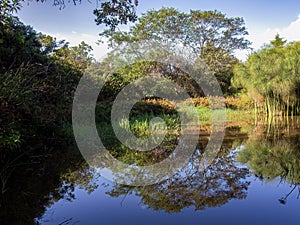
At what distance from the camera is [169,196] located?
262 centimetres

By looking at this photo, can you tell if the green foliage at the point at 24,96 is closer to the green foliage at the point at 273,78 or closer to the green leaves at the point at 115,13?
the green leaves at the point at 115,13

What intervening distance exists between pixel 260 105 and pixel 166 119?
6.17 metres

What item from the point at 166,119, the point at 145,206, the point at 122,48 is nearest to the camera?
the point at 145,206

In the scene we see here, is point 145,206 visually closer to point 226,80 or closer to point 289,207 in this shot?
point 289,207

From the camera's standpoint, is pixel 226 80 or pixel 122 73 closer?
pixel 122 73

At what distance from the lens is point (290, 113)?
1209 cm

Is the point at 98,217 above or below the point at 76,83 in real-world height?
below

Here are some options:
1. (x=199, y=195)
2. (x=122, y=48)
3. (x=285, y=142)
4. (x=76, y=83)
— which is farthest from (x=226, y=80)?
(x=199, y=195)

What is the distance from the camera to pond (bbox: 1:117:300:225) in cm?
214

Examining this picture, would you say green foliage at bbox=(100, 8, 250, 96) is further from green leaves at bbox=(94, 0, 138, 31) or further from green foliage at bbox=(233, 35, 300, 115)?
green leaves at bbox=(94, 0, 138, 31)

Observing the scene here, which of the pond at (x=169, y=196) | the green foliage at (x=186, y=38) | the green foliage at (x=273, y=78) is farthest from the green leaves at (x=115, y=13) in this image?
the green foliage at (x=186, y=38)

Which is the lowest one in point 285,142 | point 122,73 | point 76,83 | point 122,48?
point 285,142

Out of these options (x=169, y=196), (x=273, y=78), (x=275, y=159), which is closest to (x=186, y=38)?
(x=273, y=78)

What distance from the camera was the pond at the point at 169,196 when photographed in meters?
2.14
